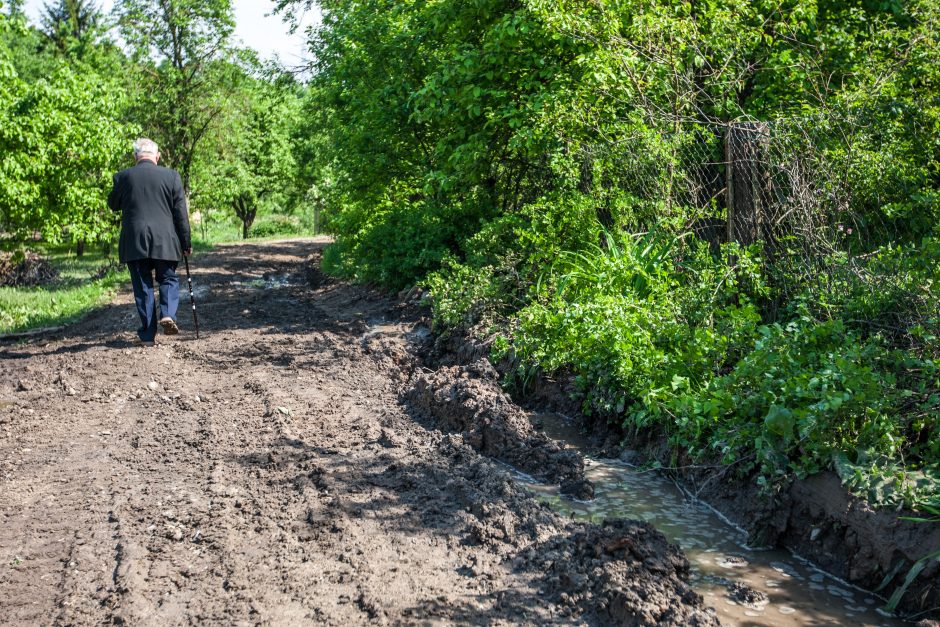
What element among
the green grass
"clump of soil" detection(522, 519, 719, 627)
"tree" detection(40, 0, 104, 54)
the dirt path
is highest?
"tree" detection(40, 0, 104, 54)

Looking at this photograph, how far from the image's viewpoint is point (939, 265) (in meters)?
4.64

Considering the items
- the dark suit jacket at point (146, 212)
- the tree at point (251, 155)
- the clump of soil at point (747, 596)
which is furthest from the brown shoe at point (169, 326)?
the tree at point (251, 155)

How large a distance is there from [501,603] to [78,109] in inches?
618

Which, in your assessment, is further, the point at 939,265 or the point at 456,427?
the point at 456,427

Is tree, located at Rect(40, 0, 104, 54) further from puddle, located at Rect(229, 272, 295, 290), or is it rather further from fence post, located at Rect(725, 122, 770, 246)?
fence post, located at Rect(725, 122, 770, 246)

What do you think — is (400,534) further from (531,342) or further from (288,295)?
(288,295)

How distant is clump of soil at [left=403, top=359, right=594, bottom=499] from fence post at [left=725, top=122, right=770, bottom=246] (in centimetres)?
249

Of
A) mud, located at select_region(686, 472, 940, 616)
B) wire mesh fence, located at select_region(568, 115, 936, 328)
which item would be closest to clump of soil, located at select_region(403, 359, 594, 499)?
mud, located at select_region(686, 472, 940, 616)

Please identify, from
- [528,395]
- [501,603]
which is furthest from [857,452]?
[528,395]

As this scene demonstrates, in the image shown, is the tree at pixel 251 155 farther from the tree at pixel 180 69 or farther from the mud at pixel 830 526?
the mud at pixel 830 526

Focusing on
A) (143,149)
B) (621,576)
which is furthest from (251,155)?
(621,576)

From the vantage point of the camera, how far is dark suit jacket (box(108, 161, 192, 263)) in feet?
26.8

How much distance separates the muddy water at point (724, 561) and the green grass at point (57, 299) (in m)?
8.92

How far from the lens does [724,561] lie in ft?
12.6
